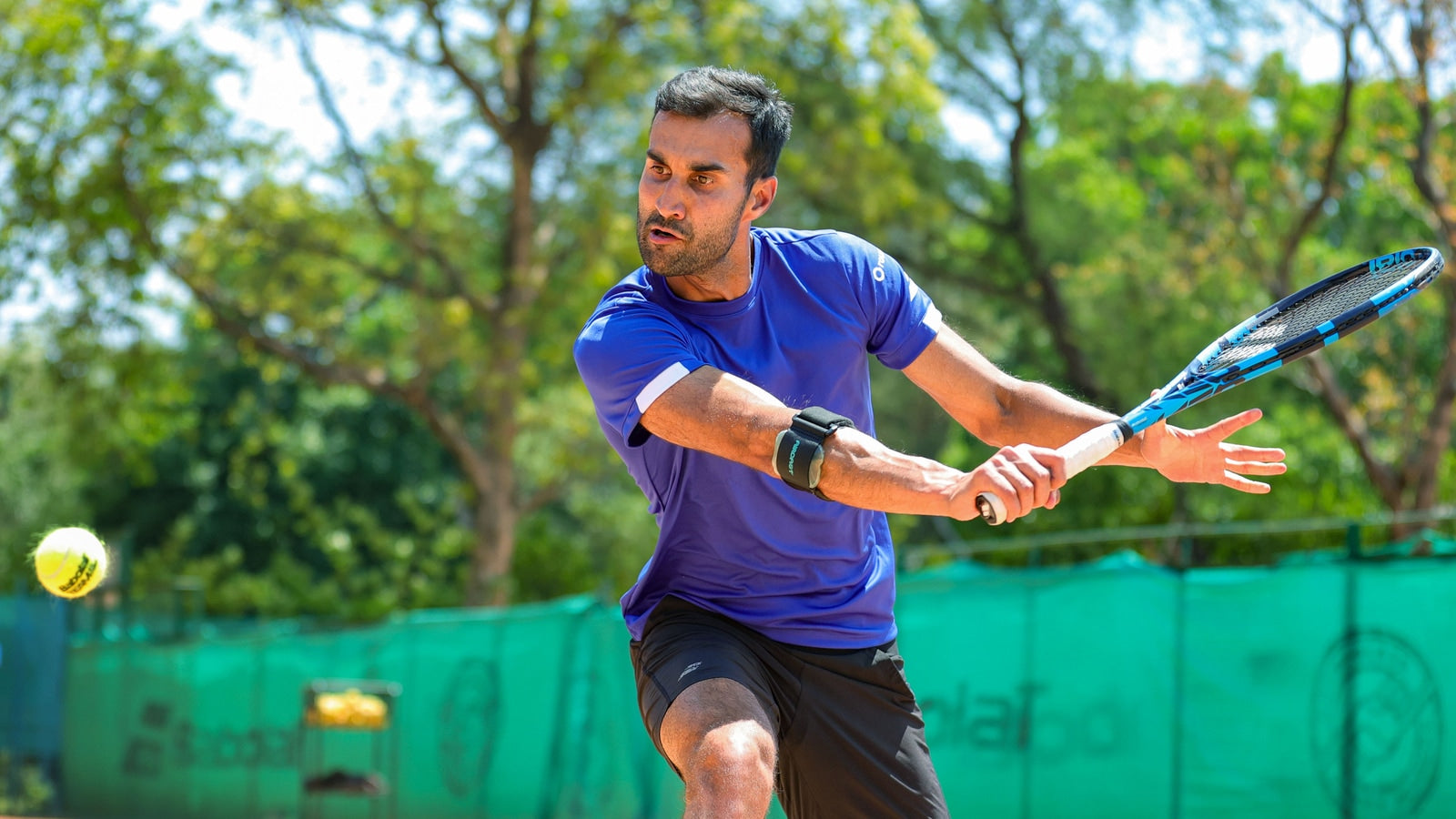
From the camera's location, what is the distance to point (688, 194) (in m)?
3.56

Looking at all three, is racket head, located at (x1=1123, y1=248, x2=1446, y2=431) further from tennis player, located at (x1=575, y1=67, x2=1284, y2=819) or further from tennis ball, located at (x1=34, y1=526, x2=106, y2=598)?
tennis ball, located at (x1=34, y1=526, x2=106, y2=598)

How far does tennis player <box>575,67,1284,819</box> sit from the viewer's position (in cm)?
346

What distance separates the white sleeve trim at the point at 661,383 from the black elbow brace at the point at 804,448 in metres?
0.30

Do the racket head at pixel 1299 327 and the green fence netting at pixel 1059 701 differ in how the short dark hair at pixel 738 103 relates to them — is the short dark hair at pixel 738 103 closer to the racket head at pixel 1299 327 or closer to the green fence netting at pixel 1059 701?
the racket head at pixel 1299 327

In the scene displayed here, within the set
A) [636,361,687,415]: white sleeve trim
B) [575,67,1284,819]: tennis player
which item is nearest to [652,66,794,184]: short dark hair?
[575,67,1284,819]: tennis player

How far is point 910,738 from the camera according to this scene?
3.77m

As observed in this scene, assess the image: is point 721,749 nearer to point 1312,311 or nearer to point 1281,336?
point 1281,336

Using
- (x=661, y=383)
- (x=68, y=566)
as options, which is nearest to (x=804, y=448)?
(x=661, y=383)

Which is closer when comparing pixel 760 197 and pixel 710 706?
pixel 710 706

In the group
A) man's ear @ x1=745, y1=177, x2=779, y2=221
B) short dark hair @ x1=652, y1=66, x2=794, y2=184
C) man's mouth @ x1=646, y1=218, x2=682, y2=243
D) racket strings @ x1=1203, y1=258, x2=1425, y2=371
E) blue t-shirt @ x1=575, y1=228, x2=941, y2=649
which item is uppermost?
short dark hair @ x1=652, y1=66, x2=794, y2=184

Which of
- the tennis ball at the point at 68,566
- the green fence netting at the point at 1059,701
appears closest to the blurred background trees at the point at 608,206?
the green fence netting at the point at 1059,701

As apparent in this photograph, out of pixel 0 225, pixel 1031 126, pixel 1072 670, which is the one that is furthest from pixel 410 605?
pixel 1072 670

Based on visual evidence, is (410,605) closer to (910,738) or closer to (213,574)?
(213,574)

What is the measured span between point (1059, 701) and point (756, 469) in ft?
19.0
